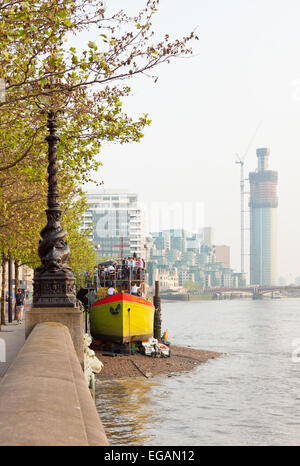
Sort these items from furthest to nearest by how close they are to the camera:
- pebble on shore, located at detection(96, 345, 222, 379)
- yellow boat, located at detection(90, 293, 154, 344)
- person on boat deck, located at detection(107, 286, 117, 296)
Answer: person on boat deck, located at detection(107, 286, 117, 296), yellow boat, located at detection(90, 293, 154, 344), pebble on shore, located at detection(96, 345, 222, 379)

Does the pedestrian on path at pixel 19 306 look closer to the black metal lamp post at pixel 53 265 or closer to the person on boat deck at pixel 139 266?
the person on boat deck at pixel 139 266

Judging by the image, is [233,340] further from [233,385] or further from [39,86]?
[39,86]

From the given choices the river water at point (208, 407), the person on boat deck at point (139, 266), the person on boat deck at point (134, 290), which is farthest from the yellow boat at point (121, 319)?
the river water at point (208, 407)

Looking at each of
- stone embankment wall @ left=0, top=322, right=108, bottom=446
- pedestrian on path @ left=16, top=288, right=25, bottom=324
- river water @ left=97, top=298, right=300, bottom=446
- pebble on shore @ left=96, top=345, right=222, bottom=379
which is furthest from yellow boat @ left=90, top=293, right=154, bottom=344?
stone embankment wall @ left=0, top=322, right=108, bottom=446

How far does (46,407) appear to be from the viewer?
453 centimetres

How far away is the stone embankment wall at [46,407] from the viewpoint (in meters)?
A: 3.81

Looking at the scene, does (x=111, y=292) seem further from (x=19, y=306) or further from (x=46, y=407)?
(x=46, y=407)

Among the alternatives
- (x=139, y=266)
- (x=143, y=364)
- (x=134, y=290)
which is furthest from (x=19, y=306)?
(x=139, y=266)

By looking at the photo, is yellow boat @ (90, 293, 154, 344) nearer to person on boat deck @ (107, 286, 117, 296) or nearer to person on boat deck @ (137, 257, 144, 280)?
person on boat deck @ (107, 286, 117, 296)

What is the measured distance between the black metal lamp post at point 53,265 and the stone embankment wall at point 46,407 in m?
6.44

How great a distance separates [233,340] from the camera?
7256 centimetres

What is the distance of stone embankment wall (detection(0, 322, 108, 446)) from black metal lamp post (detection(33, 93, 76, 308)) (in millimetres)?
6444

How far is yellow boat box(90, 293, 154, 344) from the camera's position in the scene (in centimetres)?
4509
